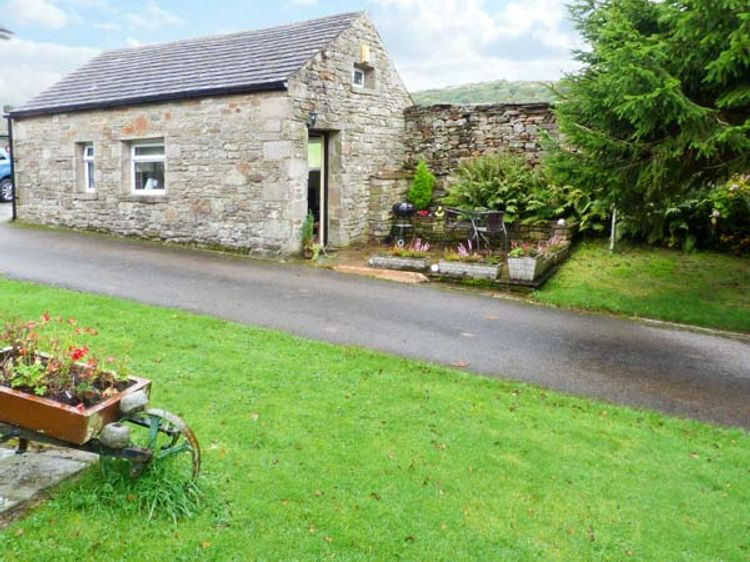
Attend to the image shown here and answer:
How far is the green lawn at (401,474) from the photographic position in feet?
11.0

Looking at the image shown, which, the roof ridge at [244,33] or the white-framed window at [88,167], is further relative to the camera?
the white-framed window at [88,167]

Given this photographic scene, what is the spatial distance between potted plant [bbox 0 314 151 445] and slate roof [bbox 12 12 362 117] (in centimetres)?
952

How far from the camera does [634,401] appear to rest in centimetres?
609

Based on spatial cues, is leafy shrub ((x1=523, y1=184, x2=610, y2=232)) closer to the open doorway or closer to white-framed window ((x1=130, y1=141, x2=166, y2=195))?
the open doorway

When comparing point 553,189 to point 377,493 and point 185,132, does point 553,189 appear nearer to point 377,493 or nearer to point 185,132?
point 185,132

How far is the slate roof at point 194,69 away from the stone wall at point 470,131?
328 cm

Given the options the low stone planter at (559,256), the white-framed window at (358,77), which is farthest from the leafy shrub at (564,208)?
the white-framed window at (358,77)

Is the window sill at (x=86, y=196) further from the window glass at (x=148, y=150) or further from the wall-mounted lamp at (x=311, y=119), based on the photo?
the wall-mounted lamp at (x=311, y=119)

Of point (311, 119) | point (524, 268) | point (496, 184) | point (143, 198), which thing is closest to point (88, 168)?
point (143, 198)

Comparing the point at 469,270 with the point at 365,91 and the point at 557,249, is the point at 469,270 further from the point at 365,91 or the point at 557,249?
the point at 365,91

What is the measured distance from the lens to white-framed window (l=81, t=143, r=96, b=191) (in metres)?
15.7

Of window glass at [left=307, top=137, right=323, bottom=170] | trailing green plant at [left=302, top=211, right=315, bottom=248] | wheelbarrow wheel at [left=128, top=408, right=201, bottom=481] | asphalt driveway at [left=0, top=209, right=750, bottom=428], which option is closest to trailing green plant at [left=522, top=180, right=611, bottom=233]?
asphalt driveway at [left=0, top=209, right=750, bottom=428]

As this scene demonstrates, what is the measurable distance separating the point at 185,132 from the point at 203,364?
29.6ft

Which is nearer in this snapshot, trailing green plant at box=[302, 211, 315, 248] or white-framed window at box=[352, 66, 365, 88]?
trailing green plant at box=[302, 211, 315, 248]
